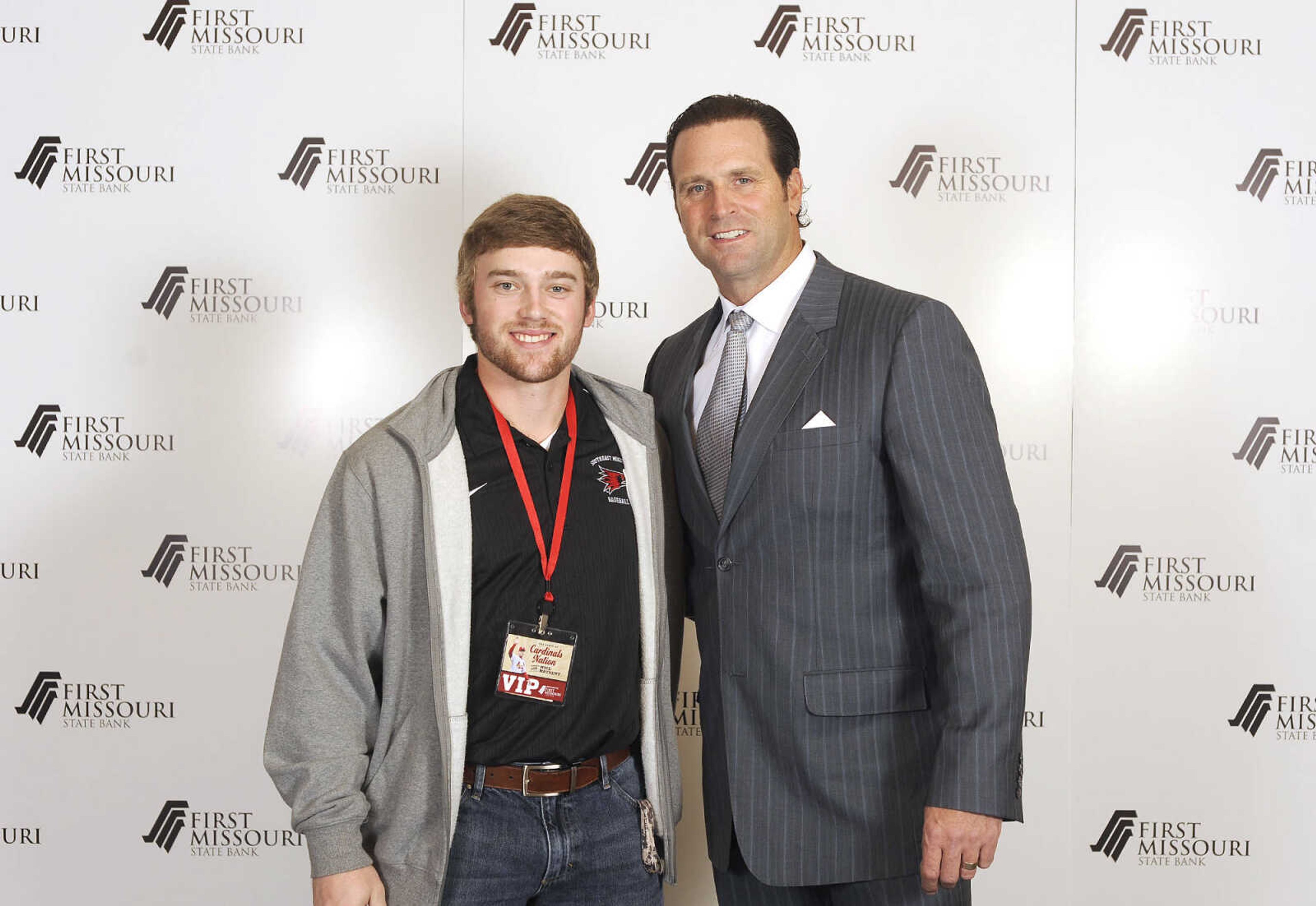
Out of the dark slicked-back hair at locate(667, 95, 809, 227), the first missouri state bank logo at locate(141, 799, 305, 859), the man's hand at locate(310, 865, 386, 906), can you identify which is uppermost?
the dark slicked-back hair at locate(667, 95, 809, 227)

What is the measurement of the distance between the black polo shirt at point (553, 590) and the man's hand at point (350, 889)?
246 millimetres

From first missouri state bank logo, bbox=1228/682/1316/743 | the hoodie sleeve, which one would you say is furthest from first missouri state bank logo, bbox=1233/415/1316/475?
the hoodie sleeve

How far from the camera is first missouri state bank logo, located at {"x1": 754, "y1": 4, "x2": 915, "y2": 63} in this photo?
3148 mm

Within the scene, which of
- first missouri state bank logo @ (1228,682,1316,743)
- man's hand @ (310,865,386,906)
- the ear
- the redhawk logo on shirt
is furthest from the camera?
first missouri state bank logo @ (1228,682,1316,743)

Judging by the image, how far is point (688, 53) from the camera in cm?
316

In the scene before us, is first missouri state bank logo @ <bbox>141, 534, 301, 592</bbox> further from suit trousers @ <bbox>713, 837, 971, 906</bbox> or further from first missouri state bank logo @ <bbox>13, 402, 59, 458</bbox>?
suit trousers @ <bbox>713, 837, 971, 906</bbox>

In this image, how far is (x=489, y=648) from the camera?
1750 mm

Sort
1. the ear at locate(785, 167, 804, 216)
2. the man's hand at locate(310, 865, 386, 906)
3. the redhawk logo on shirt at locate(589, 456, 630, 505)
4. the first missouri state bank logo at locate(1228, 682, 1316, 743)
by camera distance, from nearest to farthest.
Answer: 1. the man's hand at locate(310, 865, 386, 906)
2. the redhawk logo on shirt at locate(589, 456, 630, 505)
3. the ear at locate(785, 167, 804, 216)
4. the first missouri state bank logo at locate(1228, 682, 1316, 743)

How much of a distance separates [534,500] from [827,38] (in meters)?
2.03

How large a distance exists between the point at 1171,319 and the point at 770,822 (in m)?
2.18

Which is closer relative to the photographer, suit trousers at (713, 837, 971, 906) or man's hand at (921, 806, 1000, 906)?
man's hand at (921, 806, 1000, 906)

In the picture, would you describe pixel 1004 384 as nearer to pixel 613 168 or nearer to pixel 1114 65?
pixel 1114 65

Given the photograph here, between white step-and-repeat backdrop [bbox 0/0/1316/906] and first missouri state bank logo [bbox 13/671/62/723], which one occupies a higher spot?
white step-and-repeat backdrop [bbox 0/0/1316/906]

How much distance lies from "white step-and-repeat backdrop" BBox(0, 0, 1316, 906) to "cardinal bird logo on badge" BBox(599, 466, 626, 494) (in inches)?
52.3
